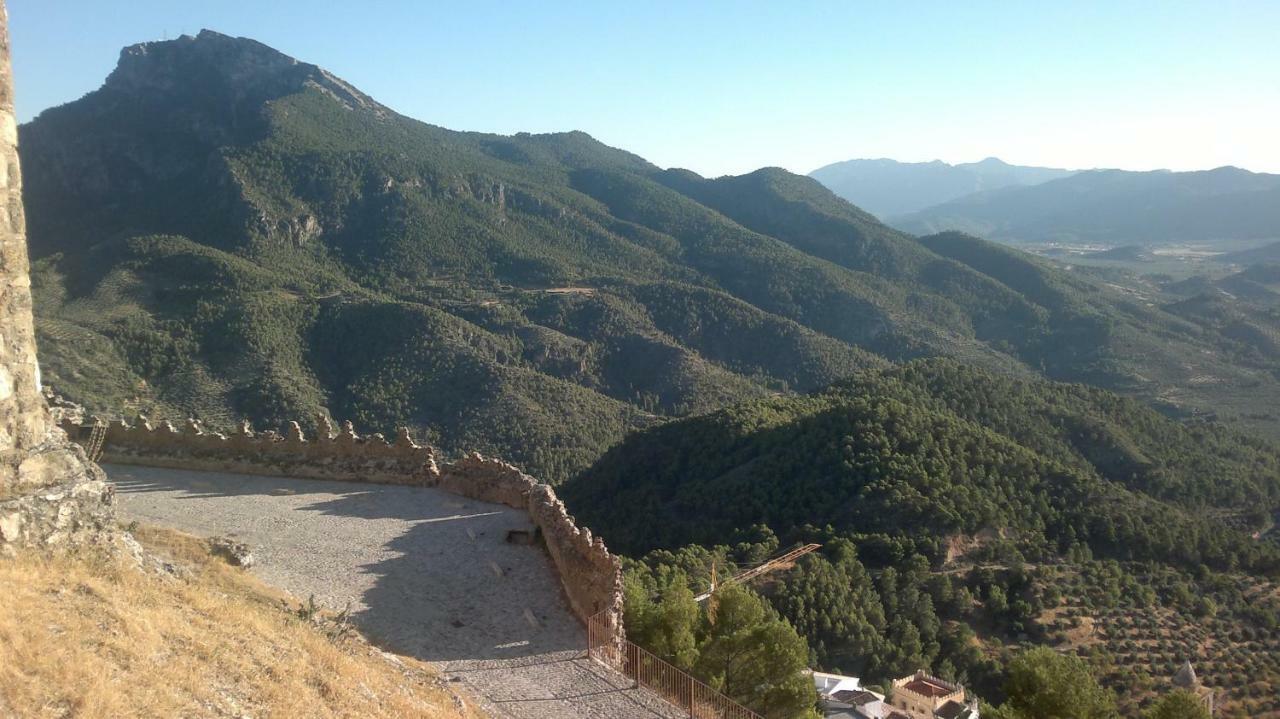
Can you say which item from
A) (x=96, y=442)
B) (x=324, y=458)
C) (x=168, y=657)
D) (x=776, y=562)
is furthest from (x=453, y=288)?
(x=168, y=657)

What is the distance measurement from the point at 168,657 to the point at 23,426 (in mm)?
4001

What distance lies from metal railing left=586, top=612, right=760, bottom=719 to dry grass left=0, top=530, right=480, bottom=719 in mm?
2327


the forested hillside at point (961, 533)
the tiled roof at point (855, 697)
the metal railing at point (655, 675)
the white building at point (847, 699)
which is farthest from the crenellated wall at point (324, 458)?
the tiled roof at point (855, 697)

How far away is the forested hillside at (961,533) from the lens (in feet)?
110

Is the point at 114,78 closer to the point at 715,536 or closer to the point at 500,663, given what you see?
the point at 715,536

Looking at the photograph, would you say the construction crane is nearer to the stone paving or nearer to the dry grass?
the stone paving

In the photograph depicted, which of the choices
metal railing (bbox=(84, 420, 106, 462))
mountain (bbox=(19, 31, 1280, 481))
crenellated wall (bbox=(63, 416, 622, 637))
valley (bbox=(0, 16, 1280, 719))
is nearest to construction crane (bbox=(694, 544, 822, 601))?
valley (bbox=(0, 16, 1280, 719))

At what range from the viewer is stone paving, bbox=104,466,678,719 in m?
11.3

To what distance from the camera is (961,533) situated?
1558 inches

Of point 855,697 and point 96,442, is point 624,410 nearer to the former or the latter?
point 855,697

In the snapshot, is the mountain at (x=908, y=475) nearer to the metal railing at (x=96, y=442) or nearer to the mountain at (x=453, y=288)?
the mountain at (x=453, y=288)

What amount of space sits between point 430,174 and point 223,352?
57529mm

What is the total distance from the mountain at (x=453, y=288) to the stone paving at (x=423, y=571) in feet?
127

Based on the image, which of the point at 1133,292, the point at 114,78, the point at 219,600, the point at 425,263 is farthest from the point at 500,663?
the point at 1133,292
